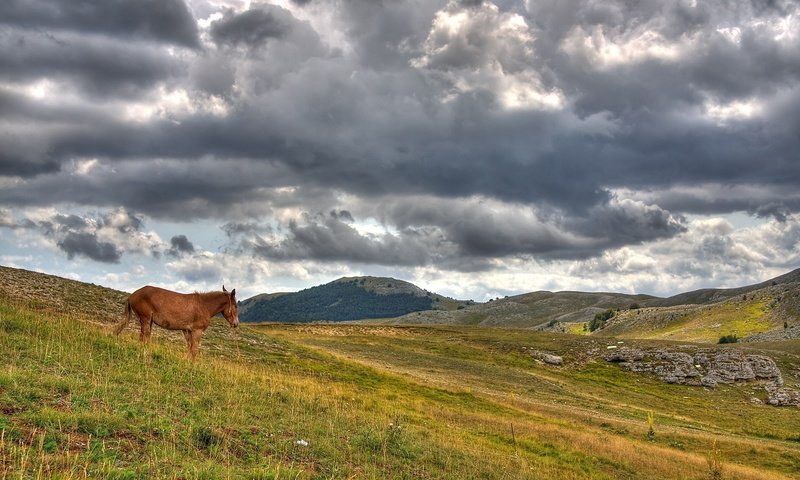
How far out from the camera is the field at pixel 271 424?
36.7 ft

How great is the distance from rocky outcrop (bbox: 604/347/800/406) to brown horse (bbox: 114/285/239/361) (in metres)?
73.5

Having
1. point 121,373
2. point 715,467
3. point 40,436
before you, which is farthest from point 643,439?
point 40,436

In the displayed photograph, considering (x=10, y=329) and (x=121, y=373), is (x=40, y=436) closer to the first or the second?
(x=121, y=373)

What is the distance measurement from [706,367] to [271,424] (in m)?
85.1

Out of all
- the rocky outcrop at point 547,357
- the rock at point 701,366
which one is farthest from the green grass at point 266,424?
the rocky outcrop at point 547,357

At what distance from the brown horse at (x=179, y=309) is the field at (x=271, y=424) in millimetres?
1170

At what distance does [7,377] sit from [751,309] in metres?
182

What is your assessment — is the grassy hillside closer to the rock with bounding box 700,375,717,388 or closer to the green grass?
the rock with bounding box 700,375,717,388

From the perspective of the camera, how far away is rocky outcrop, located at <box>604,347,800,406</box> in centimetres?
7600

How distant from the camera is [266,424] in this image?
16078 mm

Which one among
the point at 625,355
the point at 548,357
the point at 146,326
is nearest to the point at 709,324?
the point at 625,355

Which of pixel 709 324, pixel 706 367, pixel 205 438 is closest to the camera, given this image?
pixel 205 438

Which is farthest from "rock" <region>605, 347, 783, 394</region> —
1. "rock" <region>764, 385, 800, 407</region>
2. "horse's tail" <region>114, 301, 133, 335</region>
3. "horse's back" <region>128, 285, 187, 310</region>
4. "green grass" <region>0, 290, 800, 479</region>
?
"horse's tail" <region>114, 301, 133, 335</region>

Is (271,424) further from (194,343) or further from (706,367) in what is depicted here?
A: (706,367)
